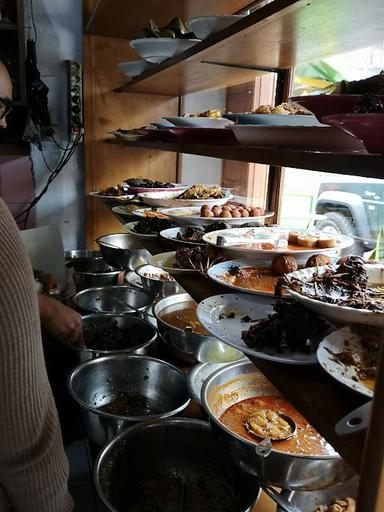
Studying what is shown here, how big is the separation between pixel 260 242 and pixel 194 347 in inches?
14.5

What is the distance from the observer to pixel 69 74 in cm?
279

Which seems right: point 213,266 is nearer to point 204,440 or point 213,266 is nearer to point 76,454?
point 204,440

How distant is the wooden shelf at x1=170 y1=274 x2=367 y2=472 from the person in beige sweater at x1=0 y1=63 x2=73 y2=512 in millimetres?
375

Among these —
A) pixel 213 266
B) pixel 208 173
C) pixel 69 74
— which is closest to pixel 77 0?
pixel 69 74

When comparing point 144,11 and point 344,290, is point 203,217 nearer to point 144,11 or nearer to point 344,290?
point 344,290

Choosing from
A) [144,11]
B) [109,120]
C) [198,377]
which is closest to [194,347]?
[198,377]

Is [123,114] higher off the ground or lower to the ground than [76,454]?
higher

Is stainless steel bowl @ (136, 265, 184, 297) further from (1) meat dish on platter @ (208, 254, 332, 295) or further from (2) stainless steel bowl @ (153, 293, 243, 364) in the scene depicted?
(1) meat dish on platter @ (208, 254, 332, 295)

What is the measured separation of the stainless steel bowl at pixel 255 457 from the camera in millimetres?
808

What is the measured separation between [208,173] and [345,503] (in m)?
2.11

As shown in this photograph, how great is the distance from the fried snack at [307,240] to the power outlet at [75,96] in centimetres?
191

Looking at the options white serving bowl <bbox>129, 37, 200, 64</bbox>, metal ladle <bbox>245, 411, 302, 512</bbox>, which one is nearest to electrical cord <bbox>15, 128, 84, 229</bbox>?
white serving bowl <bbox>129, 37, 200, 64</bbox>

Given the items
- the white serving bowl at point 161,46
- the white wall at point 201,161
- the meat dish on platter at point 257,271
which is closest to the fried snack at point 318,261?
the meat dish on platter at point 257,271

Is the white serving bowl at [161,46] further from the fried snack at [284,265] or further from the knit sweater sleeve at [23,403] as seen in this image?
the knit sweater sleeve at [23,403]
